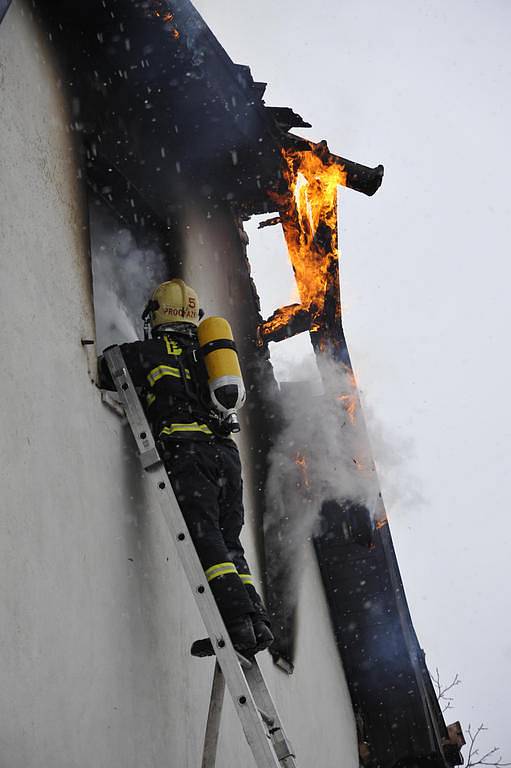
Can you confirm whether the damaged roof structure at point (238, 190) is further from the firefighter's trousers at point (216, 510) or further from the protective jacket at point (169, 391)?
the firefighter's trousers at point (216, 510)

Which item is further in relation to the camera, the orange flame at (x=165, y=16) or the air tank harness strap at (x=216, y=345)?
the orange flame at (x=165, y=16)

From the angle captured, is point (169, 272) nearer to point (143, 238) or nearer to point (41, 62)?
point (143, 238)

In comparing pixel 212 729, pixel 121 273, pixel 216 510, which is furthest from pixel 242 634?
pixel 121 273

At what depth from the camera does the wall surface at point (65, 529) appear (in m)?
2.47

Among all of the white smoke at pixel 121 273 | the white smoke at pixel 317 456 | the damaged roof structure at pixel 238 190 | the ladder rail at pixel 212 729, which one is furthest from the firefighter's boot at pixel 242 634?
the white smoke at pixel 317 456

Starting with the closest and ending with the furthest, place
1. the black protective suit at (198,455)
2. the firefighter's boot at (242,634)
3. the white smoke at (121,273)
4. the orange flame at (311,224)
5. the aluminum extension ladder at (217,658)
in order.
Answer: the aluminum extension ladder at (217,658) < the firefighter's boot at (242,634) < the black protective suit at (198,455) < the white smoke at (121,273) < the orange flame at (311,224)

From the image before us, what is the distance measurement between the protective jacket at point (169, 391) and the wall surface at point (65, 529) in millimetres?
185

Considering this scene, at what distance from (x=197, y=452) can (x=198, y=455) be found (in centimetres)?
2

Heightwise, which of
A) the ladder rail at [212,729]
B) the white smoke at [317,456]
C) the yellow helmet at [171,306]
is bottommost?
the ladder rail at [212,729]

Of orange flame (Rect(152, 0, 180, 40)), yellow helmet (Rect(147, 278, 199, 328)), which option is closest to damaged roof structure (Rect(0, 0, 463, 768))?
orange flame (Rect(152, 0, 180, 40))

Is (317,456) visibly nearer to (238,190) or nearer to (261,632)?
(238,190)

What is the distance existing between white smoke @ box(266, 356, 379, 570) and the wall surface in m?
2.34

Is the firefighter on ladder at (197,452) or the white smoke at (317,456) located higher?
the white smoke at (317,456)

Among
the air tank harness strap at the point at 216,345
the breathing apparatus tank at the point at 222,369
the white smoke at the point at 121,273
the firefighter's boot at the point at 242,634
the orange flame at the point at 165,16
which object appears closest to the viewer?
the firefighter's boot at the point at 242,634
